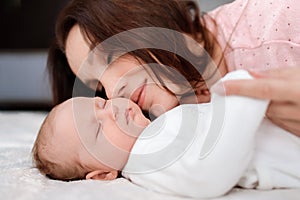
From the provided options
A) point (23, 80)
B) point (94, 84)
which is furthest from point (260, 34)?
point (23, 80)

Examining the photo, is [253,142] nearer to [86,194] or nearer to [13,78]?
[86,194]

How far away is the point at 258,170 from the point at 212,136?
0.10 meters

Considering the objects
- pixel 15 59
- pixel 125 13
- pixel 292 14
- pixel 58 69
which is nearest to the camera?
pixel 292 14

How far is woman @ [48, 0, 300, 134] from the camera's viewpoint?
1.14 metres

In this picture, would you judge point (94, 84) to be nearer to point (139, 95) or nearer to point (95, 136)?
point (139, 95)

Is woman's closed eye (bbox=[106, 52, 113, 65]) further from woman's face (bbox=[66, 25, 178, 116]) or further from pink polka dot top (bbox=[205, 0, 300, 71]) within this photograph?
pink polka dot top (bbox=[205, 0, 300, 71])

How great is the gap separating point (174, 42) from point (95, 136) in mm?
403

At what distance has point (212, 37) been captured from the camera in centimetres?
129

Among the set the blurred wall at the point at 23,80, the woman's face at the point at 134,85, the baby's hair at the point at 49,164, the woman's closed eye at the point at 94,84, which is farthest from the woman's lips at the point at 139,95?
the blurred wall at the point at 23,80

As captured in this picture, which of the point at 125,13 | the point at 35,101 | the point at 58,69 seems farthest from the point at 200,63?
the point at 35,101

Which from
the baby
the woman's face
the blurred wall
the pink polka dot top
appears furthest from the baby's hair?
the blurred wall

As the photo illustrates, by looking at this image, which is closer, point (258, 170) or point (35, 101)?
point (258, 170)

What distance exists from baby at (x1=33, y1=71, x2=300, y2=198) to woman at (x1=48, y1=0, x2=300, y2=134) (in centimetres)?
21

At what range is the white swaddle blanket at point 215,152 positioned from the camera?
0.74m
